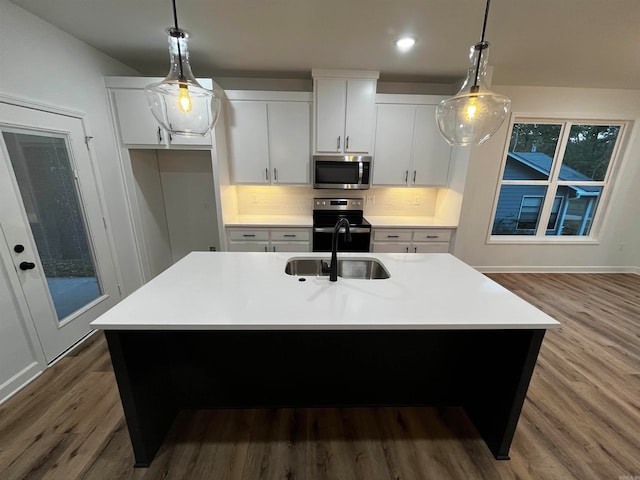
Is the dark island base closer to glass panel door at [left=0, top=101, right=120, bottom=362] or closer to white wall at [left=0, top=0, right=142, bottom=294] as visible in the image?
glass panel door at [left=0, top=101, right=120, bottom=362]

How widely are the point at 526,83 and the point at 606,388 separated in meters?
3.40

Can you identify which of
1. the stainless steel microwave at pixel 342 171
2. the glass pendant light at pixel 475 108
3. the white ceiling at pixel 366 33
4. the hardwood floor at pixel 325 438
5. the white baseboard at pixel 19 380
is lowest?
the hardwood floor at pixel 325 438

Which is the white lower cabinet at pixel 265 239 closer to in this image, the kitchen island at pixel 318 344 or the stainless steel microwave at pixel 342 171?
the stainless steel microwave at pixel 342 171

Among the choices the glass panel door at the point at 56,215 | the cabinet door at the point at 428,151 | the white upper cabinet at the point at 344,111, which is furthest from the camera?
the cabinet door at the point at 428,151

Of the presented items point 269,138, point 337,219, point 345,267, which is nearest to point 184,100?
point 345,267

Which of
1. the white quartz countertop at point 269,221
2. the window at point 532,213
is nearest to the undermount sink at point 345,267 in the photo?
the white quartz countertop at point 269,221

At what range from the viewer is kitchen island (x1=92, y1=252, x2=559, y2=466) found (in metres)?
1.19

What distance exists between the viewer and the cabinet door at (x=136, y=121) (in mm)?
2633

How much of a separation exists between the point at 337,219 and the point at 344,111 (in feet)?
4.32

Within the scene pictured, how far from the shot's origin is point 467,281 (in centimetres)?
160

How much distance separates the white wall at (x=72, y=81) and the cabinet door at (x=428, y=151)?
3387mm

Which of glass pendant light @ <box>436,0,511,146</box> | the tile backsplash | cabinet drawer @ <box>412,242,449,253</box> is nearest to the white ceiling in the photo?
glass pendant light @ <box>436,0,511,146</box>

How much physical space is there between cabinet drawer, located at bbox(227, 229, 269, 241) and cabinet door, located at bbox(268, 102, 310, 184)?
67 centimetres

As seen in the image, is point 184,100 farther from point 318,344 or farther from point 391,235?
point 391,235
